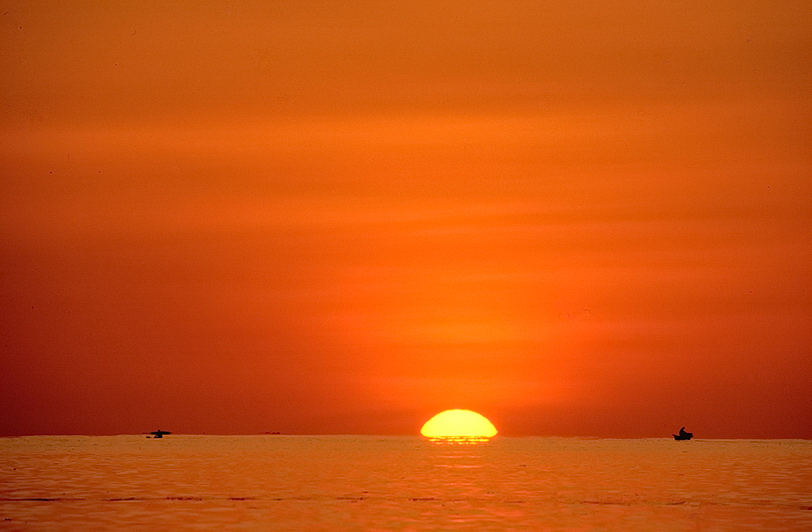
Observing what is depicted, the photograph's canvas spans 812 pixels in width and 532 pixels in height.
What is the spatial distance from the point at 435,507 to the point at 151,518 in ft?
32.7

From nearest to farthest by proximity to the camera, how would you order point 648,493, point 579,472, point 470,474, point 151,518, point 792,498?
1. point 151,518
2. point 792,498
3. point 648,493
4. point 470,474
5. point 579,472

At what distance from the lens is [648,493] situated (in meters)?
45.7

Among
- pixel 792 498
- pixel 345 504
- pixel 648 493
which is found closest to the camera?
pixel 345 504

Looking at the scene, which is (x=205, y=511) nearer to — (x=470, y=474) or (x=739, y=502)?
(x=739, y=502)

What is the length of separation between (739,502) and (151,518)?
22240 millimetres

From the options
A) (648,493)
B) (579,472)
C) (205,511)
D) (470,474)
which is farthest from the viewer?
(579,472)

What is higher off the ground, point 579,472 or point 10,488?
point 579,472

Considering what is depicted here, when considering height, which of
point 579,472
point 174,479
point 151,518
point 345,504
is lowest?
point 151,518

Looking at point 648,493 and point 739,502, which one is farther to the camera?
point 648,493

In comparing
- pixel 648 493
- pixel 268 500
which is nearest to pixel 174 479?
pixel 268 500

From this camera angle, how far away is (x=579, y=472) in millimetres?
67750

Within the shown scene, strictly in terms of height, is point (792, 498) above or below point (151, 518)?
above

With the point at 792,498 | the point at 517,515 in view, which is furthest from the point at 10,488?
the point at 792,498

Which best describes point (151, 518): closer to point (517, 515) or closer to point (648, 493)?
point (517, 515)
